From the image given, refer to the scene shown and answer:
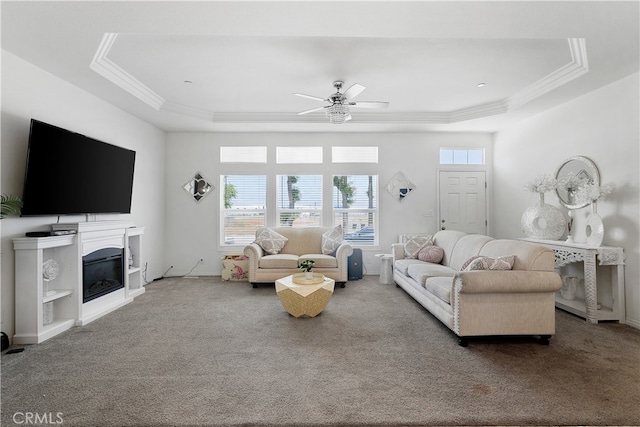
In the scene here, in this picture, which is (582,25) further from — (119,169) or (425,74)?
(119,169)

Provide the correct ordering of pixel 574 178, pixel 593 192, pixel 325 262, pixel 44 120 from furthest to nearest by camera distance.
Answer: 1. pixel 325 262
2. pixel 574 178
3. pixel 593 192
4. pixel 44 120

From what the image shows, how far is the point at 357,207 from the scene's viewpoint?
6.18m

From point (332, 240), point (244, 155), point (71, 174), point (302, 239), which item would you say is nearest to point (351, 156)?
point (332, 240)

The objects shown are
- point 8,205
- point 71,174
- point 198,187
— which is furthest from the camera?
point 198,187

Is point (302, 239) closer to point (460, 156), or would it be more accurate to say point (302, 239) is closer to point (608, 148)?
point (460, 156)

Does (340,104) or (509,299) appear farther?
(340,104)

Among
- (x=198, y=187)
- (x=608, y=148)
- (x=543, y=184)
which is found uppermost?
(x=608, y=148)

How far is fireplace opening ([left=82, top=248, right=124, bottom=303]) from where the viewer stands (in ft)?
11.7

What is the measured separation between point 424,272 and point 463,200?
296 centimetres

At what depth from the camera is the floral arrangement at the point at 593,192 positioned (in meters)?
3.56

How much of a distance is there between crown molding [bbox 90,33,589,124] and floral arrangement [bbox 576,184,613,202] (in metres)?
1.30

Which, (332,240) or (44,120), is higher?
(44,120)

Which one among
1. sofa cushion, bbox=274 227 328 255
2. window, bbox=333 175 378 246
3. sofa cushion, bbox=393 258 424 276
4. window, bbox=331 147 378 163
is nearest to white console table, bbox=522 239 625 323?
sofa cushion, bbox=393 258 424 276

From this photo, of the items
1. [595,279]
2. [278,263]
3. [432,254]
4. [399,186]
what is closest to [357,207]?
[399,186]
